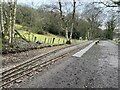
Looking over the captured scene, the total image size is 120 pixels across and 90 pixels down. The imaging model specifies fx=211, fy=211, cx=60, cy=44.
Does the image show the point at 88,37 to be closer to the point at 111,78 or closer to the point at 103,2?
the point at 103,2

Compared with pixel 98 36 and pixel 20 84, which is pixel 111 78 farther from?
pixel 98 36

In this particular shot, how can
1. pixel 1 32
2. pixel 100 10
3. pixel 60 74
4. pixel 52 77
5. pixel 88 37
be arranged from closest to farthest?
pixel 52 77 < pixel 60 74 < pixel 1 32 < pixel 100 10 < pixel 88 37

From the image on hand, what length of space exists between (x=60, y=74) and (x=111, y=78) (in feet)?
7.79

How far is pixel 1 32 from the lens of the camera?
2058 centimetres

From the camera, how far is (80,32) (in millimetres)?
77625

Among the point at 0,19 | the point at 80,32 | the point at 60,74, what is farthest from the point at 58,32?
the point at 60,74

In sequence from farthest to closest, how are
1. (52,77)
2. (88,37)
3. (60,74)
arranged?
1. (88,37)
2. (60,74)
3. (52,77)

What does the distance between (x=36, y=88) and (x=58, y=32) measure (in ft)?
212

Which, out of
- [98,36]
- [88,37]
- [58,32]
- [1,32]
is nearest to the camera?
[1,32]

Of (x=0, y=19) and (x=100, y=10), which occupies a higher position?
(x=100, y=10)

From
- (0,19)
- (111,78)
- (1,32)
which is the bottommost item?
(111,78)

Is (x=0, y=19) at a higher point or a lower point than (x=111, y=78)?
higher

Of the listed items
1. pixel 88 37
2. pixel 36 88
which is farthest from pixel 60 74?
pixel 88 37

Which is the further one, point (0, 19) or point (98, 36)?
point (98, 36)
